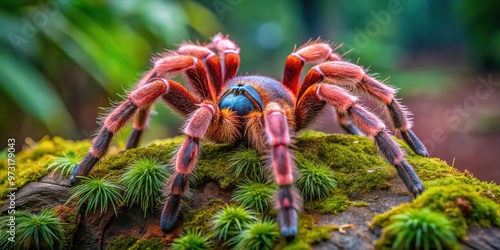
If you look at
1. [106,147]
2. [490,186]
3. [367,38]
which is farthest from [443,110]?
[106,147]

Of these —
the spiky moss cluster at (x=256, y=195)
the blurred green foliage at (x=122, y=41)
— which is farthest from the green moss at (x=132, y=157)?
the blurred green foliage at (x=122, y=41)

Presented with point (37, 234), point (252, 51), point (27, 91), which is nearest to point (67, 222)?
point (37, 234)

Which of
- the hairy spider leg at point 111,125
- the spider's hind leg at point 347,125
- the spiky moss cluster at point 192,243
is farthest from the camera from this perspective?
the spider's hind leg at point 347,125

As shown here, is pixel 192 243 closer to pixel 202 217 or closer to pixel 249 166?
pixel 202 217

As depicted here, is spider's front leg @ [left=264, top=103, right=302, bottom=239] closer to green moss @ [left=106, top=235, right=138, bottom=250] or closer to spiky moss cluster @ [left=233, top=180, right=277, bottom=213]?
spiky moss cluster @ [left=233, top=180, right=277, bottom=213]

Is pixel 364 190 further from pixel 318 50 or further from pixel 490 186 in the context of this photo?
pixel 318 50

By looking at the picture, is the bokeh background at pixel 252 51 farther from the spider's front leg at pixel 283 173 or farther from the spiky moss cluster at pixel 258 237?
the spiky moss cluster at pixel 258 237
